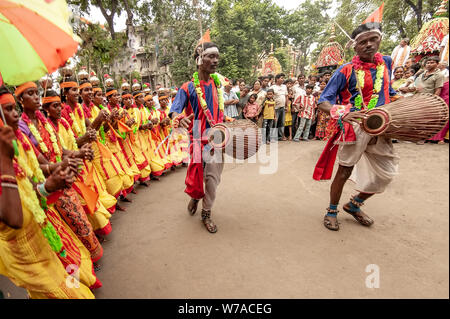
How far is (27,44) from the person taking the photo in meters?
1.36

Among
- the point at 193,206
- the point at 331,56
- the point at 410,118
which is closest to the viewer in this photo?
the point at 410,118

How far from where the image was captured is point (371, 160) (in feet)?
8.45

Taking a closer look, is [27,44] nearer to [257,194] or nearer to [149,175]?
[257,194]

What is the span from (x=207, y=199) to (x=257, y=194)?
1.13 metres

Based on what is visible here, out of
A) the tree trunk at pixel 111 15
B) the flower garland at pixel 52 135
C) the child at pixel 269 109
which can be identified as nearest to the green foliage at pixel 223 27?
the tree trunk at pixel 111 15

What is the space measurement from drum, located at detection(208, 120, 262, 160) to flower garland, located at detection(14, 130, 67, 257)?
157 centimetres

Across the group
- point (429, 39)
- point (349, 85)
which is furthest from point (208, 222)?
point (429, 39)

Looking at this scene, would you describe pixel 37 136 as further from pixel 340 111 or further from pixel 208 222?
pixel 340 111

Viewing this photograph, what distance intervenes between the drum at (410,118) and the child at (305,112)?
584cm

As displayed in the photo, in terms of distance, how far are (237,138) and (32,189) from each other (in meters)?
1.84

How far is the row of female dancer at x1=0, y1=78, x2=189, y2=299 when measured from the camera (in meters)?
1.46

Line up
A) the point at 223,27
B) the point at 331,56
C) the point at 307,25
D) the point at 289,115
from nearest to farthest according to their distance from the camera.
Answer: the point at 289,115
the point at 331,56
the point at 223,27
the point at 307,25

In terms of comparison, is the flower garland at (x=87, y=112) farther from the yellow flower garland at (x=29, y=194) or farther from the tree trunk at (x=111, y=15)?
the tree trunk at (x=111, y=15)

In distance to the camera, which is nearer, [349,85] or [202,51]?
[349,85]
